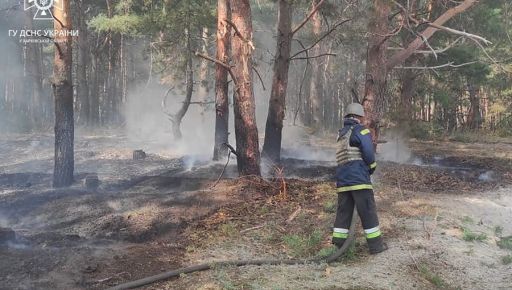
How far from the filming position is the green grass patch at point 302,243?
255 inches

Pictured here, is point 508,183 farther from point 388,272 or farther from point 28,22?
point 28,22

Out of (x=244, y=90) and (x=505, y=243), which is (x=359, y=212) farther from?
(x=244, y=90)

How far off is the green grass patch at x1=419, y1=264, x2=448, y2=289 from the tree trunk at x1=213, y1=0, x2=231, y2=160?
28.6 ft

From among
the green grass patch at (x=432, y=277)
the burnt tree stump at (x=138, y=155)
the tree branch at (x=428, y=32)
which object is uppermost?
the tree branch at (x=428, y=32)

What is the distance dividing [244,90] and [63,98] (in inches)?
172

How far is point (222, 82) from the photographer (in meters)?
14.7

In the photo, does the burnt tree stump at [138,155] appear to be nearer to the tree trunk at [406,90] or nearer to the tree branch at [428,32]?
the tree branch at [428,32]

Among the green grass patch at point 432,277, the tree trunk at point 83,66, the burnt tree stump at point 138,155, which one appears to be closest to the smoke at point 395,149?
the burnt tree stump at point 138,155

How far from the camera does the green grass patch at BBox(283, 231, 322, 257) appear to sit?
6.47m

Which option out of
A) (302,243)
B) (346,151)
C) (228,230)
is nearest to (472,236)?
(346,151)

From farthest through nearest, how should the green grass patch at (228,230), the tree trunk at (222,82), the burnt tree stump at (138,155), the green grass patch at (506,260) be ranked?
the burnt tree stump at (138,155) < the tree trunk at (222,82) < the green grass patch at (228,230) < the green grass patch at (506,260)

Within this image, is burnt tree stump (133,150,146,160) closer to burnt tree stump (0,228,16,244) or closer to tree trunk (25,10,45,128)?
burnt tree stump (0,228,16,244)

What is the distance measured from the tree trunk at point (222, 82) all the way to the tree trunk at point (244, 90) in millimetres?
3822

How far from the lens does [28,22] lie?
88.3 ft
